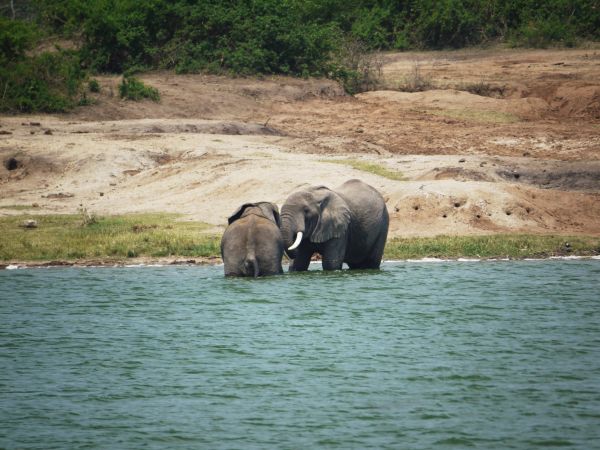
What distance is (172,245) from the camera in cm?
2266

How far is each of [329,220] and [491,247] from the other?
468 cm

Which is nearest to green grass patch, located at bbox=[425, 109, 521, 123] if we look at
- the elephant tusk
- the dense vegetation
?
the dense vegetation

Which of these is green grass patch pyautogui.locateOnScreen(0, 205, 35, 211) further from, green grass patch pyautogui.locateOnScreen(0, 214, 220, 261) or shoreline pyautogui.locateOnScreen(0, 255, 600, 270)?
shoreline pyautogui.locateOnScreen(0, 255, 600, 270)

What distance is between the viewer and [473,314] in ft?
55.8

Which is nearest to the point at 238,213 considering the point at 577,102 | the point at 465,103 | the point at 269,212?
the point at 269,212

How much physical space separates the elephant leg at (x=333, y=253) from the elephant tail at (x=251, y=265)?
1374 mm

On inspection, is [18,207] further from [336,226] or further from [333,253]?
[336,226]

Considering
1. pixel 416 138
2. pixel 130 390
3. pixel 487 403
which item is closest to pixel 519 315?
pixel 487 403

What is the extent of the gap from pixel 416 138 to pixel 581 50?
14260 millimetres

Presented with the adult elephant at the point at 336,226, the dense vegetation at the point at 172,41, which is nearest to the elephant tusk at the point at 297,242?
the adult elephant at the point at 336,226

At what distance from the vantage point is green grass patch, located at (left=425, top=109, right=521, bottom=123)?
35.6 meters

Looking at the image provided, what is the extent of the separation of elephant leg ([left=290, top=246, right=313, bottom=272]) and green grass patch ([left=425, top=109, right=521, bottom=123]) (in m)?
16.9

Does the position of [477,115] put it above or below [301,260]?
above

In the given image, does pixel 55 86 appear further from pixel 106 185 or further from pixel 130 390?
pixel 130 390
